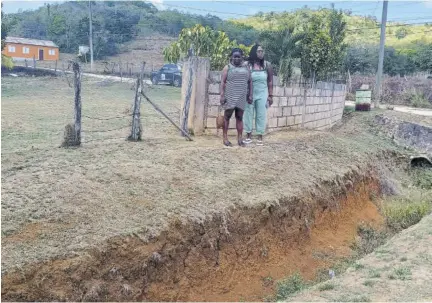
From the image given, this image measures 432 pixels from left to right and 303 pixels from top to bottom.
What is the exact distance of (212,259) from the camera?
5660 mm

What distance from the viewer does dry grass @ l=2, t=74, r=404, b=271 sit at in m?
4.77

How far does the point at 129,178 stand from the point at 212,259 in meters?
1.42

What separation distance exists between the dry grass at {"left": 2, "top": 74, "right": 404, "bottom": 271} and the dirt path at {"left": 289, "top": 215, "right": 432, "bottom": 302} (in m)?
1.66

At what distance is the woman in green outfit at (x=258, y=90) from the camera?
8719 millimetres

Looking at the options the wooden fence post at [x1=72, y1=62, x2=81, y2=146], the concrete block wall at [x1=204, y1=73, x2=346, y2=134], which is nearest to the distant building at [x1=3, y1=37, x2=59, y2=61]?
the concrete block wall at [x1=204, y1=73, x2=346, y2=134]

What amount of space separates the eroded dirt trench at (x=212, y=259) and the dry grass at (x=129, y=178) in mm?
145

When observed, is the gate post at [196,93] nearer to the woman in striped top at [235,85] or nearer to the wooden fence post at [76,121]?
the woman in striped top at [235,85]

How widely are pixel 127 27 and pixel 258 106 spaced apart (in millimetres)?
50874

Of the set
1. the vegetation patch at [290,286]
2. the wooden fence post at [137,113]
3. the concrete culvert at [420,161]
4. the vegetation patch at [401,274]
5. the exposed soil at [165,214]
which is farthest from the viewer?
the concrete culvert at [420,161]

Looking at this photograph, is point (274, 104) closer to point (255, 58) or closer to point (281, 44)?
point (255, 58)

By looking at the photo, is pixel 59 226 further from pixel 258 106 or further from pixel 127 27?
pixel 127 27

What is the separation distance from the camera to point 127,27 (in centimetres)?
5656

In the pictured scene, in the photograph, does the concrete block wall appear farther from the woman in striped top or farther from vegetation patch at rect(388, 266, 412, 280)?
vegetation patch at rect(388, 266, 412, 280)

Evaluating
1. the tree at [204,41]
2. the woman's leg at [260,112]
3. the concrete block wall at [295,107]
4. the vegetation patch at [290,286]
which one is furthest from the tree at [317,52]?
the vegetation patch at [290,286]
